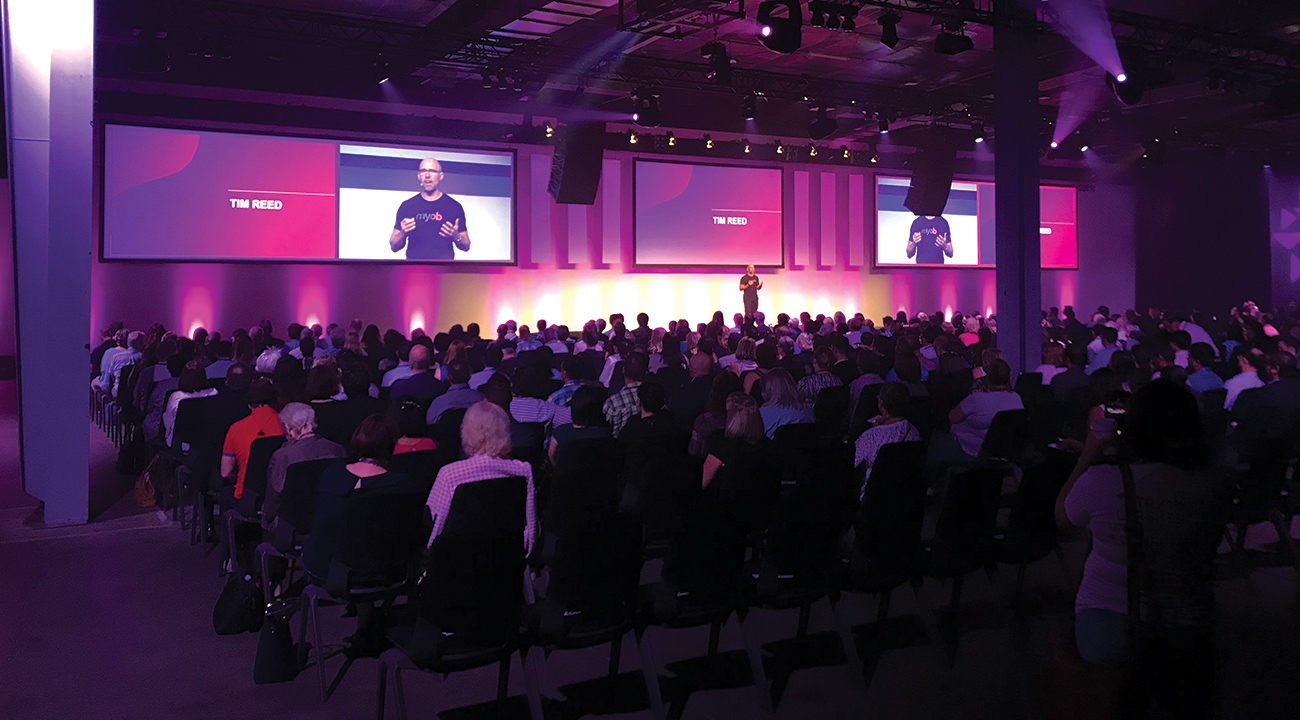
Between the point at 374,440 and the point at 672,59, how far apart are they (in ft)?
37.1

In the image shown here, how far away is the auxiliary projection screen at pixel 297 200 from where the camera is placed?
43.5 ft

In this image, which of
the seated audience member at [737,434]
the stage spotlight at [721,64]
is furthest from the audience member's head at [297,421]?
the stage spotlight at [721,64]

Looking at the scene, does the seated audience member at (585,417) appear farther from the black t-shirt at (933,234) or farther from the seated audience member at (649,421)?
the black t-shirt at (933,234)

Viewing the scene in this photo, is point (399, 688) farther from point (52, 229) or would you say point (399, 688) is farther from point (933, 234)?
point (933, 234)

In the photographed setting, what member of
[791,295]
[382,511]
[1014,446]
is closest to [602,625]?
[382,511]

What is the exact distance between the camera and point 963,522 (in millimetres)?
4043

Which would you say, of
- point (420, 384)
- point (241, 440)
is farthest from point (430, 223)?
point (241, 440)

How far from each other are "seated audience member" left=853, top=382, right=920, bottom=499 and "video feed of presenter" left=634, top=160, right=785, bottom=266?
12917mm

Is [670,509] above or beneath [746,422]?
beneath

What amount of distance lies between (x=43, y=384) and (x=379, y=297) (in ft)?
29.1

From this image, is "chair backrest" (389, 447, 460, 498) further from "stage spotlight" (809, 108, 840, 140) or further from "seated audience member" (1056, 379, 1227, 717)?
"stage spotlight" (809, 108, 840, 140)

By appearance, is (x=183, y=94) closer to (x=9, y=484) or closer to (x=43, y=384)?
(x=9, y=484)

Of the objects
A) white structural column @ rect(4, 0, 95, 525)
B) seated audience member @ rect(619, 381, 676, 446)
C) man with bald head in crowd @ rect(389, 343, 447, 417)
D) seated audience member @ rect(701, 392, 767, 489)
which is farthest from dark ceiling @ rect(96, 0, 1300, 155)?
seated audience member @ rect(701, 392, 767, 489)

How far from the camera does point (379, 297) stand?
15469 millimetres
